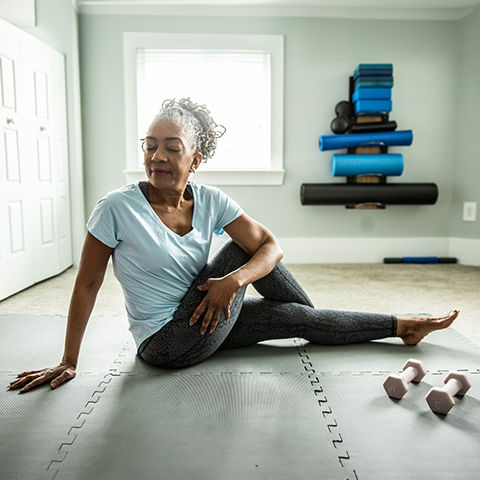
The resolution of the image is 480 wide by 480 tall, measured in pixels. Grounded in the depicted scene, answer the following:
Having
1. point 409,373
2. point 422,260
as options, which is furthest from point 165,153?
point 422,260

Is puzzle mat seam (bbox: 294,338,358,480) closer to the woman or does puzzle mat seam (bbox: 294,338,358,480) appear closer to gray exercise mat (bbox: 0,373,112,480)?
the woman

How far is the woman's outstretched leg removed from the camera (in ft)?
5.57

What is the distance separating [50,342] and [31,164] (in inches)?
64.4

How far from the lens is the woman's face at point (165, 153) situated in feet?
4.67

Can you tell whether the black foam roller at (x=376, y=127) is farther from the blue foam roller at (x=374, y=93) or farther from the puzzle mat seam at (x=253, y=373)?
the puzzle mat seam at (x=253, y=373)

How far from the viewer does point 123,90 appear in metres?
3.85

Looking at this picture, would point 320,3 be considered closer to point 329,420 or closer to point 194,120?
point 194,120

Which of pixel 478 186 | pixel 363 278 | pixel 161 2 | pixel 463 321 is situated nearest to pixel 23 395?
pixel 463 321

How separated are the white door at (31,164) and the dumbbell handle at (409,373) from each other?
2.34m

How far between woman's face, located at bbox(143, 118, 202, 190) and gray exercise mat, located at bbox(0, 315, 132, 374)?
0.72m

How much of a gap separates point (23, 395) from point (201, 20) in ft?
11.2

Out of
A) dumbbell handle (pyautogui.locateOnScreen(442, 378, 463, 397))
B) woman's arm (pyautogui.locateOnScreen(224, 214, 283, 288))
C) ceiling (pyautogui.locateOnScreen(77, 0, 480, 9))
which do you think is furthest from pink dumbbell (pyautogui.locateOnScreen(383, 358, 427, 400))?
ceiling (pyautogui.locateOnScreen(77, 0, 480, 9))

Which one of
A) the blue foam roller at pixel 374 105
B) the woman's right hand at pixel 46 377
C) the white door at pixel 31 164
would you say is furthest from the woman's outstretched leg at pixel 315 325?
the blue foam roller at pixel 374 105

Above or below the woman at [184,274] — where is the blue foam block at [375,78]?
above
